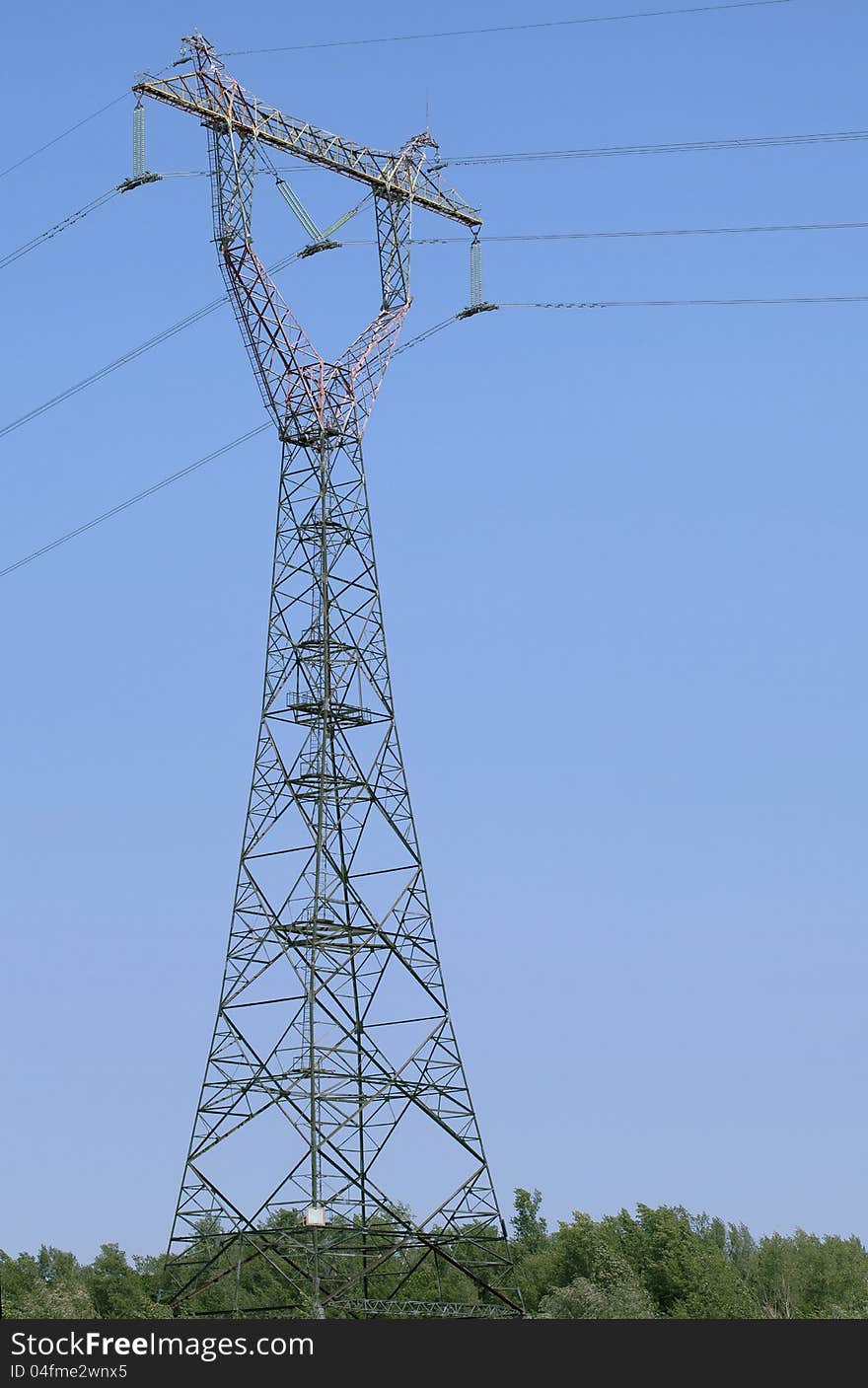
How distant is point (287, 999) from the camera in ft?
184

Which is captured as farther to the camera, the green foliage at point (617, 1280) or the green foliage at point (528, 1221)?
the green foliage at point (528, 1221)

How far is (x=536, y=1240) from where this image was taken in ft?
406

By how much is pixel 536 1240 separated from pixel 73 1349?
85.7m

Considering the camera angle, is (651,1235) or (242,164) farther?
(651,1235)

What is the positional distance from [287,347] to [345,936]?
17.5 meters

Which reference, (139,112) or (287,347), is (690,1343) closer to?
(287,347)

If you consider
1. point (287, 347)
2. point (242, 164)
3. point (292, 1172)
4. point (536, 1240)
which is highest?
point (242, 164)

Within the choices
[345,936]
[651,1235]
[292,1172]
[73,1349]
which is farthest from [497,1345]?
[651,1235]

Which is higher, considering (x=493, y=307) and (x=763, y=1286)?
(x=493, y=307)

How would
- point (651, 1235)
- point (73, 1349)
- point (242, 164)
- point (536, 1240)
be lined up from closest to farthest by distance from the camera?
point (73, 1349), point (242, 164), point (651, 1235), point (536, 1240)

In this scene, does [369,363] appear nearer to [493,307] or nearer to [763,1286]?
[493,307]

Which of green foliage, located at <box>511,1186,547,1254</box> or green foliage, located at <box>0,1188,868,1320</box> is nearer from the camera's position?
green foliage, located at <box>0,1188,868,1320</box>

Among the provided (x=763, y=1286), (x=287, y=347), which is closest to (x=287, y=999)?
(x=287, y=347)

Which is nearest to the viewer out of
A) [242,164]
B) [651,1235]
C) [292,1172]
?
[292,1172]
